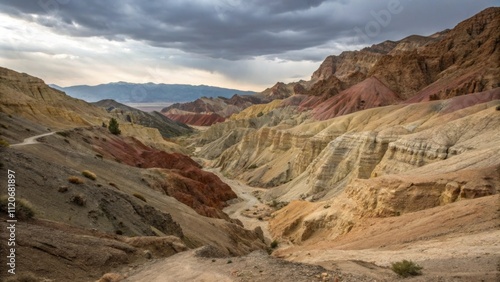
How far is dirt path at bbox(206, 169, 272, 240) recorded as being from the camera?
46056 millimetres

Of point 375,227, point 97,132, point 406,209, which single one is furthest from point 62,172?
point 97,132

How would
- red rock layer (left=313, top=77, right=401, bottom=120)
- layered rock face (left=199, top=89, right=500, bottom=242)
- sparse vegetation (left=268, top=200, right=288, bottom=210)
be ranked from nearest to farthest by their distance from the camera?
layered rock face (left=199, top=89, right=500, bottom=242) → sparse vegetation (left=268, top=200, right=288, bottom=210) → red rock layer (left=313, top=77, right=401, bottom=120)

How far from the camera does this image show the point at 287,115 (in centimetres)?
14962

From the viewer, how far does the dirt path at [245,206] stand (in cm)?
4606

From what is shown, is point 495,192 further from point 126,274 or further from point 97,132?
point 97,132

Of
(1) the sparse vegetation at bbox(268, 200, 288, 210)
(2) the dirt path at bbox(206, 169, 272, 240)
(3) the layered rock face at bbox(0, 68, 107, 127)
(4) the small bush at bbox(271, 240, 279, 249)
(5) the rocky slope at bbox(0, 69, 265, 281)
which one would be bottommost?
(2) the dirt path at bbox(206, 169, 272, 240)

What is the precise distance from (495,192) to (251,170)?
2582 inches

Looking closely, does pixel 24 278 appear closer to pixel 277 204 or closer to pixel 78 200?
pixel 78 200

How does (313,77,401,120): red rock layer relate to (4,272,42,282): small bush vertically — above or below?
above

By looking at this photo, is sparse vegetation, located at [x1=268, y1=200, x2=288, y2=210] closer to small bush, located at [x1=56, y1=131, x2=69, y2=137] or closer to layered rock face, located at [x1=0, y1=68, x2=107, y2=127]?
small bush, located at [x1=56, y1=131, x2=69, y2=137]

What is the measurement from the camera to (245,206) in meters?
57.7

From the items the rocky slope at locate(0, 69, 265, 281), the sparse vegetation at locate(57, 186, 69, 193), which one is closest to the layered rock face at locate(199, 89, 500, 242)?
the rocky slope at locate(0, 69, 265, 281)

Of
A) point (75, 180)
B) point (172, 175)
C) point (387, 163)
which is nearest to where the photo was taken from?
point (75, 180)

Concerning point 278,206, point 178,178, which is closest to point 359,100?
point 278,206
